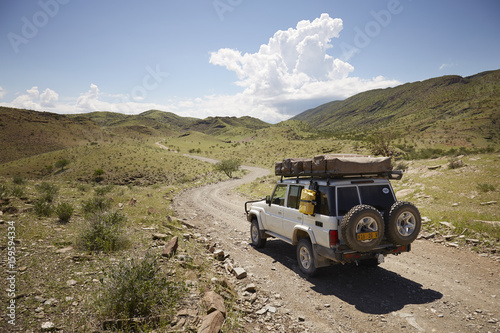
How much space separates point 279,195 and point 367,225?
10.2ft

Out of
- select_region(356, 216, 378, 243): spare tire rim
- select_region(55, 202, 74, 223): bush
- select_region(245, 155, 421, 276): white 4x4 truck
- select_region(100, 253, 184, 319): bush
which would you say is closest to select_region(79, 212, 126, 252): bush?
select_region(55, 202, 74, 223): bush

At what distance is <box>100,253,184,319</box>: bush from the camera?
13.0ft

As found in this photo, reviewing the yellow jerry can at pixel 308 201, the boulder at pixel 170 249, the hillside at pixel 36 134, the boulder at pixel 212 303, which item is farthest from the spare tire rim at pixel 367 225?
the hillside at pixel 36 134

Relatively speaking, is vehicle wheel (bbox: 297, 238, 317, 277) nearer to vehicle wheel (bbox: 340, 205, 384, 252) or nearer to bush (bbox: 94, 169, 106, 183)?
vehicle wheel (bbox: 340, 205, 384, 252)

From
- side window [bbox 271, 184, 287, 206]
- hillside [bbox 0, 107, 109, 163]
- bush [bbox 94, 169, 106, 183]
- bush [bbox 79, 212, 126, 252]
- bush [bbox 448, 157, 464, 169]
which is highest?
hillside [bbox 0, 107, 109, 163]

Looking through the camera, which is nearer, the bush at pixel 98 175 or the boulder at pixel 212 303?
the boulder at pixel 212 303

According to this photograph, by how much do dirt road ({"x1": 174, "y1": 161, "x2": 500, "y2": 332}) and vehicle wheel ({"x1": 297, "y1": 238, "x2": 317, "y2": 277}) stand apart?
243 millimetres

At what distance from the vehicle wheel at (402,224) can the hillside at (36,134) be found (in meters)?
89.0

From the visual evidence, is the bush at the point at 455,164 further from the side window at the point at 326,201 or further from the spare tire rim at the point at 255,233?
the side window at the point at 326,201

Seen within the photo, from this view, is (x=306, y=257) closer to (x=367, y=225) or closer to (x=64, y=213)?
(x=367, y=225)

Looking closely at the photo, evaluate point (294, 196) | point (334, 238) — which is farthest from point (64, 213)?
point (334, 238)

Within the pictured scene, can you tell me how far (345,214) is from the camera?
549cm

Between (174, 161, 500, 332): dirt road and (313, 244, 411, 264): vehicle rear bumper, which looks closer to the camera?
(174, 161, 500, 332): dirt road

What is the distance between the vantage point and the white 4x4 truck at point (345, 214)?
529cm
